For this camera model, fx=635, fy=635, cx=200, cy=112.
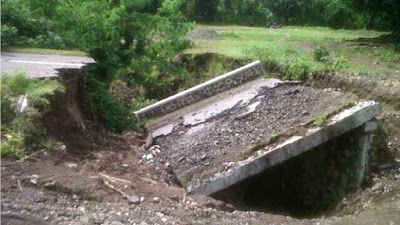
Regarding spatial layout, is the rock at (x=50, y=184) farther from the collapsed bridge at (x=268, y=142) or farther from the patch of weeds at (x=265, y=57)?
the patch of weeds at (x=265, y=57)

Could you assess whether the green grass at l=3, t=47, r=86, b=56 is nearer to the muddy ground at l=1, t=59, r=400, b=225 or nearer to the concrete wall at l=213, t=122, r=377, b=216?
the muddy ground at l=1, t=59, r=400, b=225

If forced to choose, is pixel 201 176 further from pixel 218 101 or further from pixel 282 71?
pixel 282 71

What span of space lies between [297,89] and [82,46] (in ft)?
11.2

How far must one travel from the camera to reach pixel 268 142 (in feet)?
26.2

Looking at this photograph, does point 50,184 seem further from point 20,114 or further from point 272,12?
point 272,12

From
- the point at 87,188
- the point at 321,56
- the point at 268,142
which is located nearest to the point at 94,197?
the point at 87,188

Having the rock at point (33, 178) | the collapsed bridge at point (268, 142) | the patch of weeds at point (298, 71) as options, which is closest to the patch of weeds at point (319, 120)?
the collapsed bridge at point (268, 142)

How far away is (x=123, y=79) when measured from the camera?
1148 cm

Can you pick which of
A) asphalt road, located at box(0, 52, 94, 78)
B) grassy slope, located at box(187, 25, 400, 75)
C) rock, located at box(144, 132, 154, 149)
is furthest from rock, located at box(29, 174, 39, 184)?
grassy slope, located at box(187, 25, 400, 75)

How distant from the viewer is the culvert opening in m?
8.55

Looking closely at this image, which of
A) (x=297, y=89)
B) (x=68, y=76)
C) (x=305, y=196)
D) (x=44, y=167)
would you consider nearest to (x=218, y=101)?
(x=297, y=89)

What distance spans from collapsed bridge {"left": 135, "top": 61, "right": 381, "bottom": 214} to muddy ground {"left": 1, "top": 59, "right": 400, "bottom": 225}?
38 cm

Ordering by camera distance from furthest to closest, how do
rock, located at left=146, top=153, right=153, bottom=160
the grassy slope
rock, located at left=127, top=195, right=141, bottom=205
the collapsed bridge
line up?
the grassy slope → rock, located at left=146, top=153, right=153, bottom=160 → the collapsed bridge → rock, located at left=127, top=195, right=141, bottom=205

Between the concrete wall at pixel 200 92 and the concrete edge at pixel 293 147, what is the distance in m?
2.85
